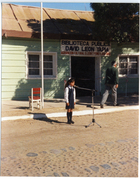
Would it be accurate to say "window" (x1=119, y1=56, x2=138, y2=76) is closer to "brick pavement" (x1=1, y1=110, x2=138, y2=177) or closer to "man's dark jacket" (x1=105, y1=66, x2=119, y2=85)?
"man's dark jacket" (x1=105, y1=66, x2=119, y2=85)

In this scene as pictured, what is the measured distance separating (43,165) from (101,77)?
946cm

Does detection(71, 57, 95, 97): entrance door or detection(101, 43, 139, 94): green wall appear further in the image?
detection(71, 57, 95, 97): entrance door

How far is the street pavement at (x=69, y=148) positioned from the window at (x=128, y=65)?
6188 mm

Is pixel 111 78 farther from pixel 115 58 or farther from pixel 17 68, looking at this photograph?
pixel 17 68

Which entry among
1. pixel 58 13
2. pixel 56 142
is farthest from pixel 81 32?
pixel 56 142

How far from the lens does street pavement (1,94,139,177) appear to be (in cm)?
390

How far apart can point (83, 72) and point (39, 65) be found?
2.73 meters

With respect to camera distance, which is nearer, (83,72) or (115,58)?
(115,58)

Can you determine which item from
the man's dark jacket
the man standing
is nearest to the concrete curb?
the man standing

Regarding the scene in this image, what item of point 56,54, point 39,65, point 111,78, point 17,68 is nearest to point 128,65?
point 56,54

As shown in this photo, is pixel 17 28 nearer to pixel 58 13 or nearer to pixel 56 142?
pixel 58 13

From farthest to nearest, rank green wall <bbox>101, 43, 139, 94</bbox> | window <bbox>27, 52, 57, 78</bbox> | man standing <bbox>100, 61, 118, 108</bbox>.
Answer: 1. green wall <bbox>101, 43, 139, 94</bbox>
2. window <bbox>27, 52, 57, 78</bbox>
3. man standing <bbox>100, 61, 118, 108</bbox>

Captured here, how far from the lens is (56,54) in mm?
12266

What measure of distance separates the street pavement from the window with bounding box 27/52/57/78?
4.69m
